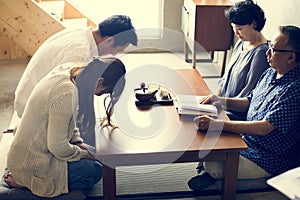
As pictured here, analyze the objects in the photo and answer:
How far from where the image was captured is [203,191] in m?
2.47

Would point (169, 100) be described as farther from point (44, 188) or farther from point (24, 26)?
point (24, 26)

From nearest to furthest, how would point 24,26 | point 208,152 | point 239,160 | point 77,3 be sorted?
point 208,152 → point 239,160 → point 24,26 → point 77,3

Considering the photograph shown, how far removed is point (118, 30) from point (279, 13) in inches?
48.7

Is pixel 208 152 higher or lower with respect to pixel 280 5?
lower

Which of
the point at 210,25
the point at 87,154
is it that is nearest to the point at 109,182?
the point at 87,154

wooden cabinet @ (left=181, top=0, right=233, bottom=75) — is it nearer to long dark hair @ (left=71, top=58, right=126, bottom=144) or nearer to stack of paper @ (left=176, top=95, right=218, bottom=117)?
stack of paper @ (left=176, top=95, right=218, bottom=117)

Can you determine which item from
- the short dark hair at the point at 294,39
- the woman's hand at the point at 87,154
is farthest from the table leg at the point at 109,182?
the short dark hair at the point at 294,39

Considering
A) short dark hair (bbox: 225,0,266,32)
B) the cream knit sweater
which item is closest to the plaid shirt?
short dark hair (bbox: 225,0,266,32)

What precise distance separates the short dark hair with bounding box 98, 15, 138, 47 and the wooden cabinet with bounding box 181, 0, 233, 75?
1441 mm

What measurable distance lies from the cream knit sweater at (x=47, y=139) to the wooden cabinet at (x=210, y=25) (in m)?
2.00

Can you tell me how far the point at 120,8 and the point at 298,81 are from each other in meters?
3.29

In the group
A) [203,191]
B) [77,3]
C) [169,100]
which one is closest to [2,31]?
[77,3]

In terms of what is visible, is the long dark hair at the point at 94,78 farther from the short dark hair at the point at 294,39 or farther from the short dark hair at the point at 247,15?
the short dark hair at the point at 247,15

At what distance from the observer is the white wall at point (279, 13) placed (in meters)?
2.82
